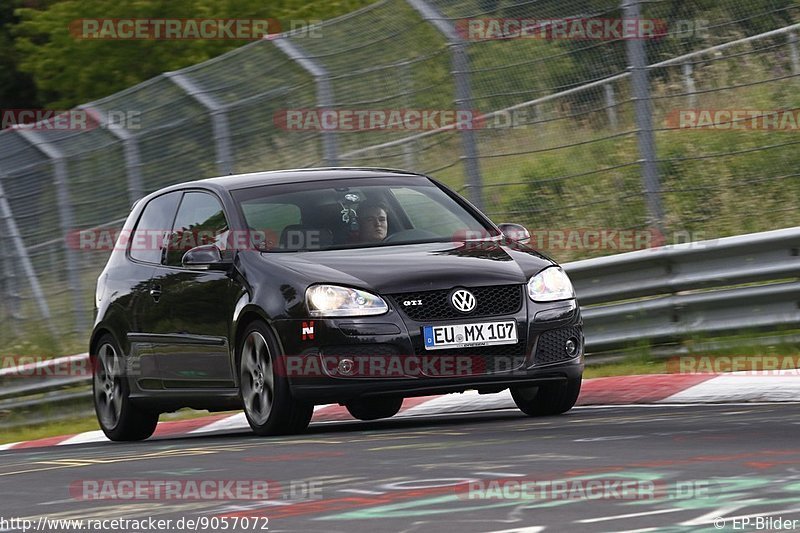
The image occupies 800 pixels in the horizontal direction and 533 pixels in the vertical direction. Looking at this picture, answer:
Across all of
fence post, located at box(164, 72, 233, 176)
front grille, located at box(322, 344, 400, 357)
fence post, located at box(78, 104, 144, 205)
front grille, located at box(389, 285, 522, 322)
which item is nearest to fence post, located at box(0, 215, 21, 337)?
fence post, located at box(78, 104, 144, 205)

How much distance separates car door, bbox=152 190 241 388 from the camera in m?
9.93

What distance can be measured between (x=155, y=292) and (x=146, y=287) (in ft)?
0.55

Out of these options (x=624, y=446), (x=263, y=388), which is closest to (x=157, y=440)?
(x=263, y=388)

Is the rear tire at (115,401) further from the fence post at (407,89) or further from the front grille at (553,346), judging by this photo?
the fence post at (407,89)

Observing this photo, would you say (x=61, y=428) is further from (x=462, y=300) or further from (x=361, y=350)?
(x=462, y=300)

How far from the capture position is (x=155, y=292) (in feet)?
35.5

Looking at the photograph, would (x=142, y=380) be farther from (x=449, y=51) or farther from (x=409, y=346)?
(x=449, y=51)

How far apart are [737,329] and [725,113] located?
141 centimetres

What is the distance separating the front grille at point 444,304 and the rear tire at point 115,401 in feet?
9.28

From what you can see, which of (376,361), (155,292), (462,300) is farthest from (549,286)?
(155,292)

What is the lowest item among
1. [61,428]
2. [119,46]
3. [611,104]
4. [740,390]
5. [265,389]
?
[61,428]

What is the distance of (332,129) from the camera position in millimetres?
14250

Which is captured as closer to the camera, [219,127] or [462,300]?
[462,300]

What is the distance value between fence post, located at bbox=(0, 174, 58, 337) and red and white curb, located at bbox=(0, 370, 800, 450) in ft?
17.7
